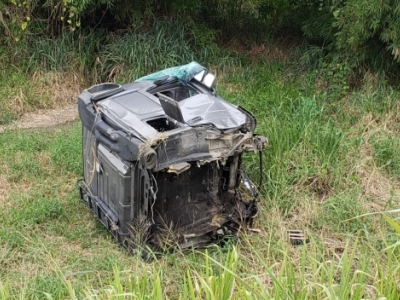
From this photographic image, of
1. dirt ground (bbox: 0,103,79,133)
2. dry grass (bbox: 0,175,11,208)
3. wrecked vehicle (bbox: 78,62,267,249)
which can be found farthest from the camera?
dirt ground (bbox: 0,103,79,133)

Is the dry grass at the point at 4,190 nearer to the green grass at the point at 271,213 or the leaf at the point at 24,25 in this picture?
the green grass at the point at 271,213

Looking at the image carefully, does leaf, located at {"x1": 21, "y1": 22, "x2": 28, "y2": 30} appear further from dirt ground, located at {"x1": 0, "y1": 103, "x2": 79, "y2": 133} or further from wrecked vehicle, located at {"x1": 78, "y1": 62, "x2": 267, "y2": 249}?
wrecked vehicle, located at {"x1": 78, "y1": 62, "x2": 267, "y2": 249}

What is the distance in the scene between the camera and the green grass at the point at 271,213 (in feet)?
10.4

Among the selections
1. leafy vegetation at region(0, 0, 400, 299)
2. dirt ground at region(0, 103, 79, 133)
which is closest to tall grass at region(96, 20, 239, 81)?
leafy vegetation at region(0, 0, 400, 299)

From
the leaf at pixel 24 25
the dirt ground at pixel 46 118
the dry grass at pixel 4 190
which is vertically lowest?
the dirt ground at pixel 46 118

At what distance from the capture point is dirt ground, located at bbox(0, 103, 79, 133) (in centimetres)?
637

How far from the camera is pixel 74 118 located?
6.66 meters

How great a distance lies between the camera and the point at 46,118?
6.65m

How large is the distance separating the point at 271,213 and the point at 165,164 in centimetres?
114

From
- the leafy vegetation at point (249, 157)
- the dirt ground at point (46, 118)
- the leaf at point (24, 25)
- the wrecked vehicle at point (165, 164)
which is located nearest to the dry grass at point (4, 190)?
the leafy vegetation at point (249, 157)

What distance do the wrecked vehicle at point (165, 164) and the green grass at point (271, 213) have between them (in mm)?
193

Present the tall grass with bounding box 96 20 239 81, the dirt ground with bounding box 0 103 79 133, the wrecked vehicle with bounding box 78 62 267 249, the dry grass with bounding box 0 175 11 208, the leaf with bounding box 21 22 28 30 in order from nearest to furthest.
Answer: the wrecked vehicle with bounding box 78 62 267 249 → the dry grass with bounding box 0 175 11 208 → the dirt ground with bounding box 0 103 79 133 → the leaf with bounding box 21 22 28 30 → the tall grass with bounding box 96 20 239 81

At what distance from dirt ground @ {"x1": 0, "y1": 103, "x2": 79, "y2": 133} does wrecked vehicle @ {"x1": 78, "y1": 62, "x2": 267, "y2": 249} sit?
91.7 inches

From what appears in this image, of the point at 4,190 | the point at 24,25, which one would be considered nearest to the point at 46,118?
the point at 24,25
